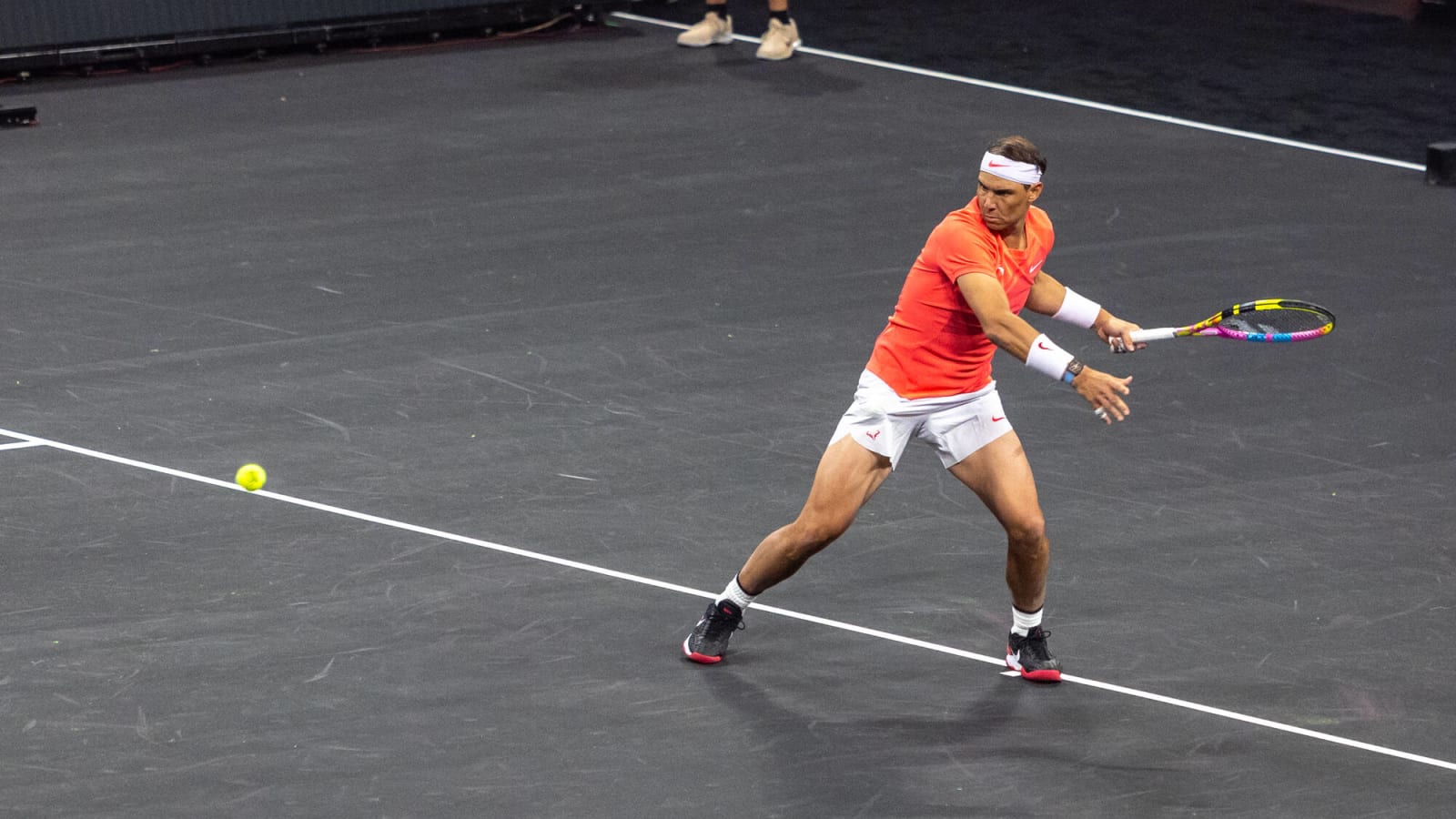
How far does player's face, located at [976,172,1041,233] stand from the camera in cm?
684

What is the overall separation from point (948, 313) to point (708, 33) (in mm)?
11377

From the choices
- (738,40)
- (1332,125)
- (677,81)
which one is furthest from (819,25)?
(1332,125)

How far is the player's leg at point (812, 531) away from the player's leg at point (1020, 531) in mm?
333

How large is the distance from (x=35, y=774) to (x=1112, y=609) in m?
3.91

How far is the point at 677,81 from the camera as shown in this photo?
55.2ft

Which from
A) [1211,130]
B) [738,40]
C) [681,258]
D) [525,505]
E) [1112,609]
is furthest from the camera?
[738,40]

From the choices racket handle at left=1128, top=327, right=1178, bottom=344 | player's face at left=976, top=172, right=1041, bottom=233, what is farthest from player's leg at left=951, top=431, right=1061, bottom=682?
player's face at left=976, top=172, right=1041, bottom=233

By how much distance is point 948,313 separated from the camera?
274 inches

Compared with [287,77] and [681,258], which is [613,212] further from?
[287,77]

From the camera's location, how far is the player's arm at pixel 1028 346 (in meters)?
6.54

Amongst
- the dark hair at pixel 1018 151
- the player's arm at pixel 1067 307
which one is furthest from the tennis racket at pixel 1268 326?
the dark hair at pixel 1018 151

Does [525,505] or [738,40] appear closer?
[525,505]

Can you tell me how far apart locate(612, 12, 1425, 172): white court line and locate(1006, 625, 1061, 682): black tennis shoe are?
8.62 metres

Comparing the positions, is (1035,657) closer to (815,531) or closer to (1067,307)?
(815,531)
